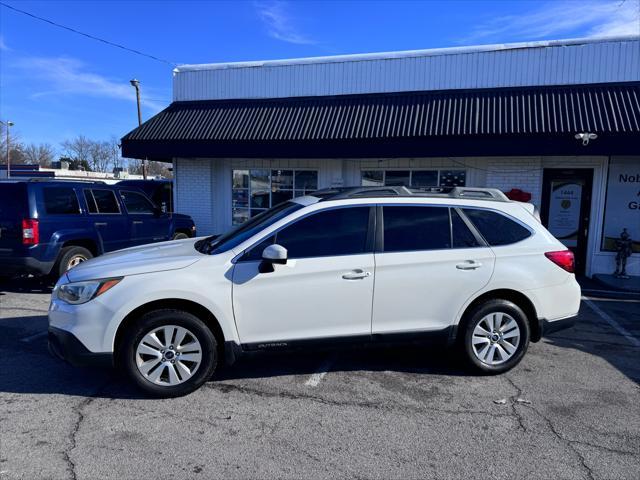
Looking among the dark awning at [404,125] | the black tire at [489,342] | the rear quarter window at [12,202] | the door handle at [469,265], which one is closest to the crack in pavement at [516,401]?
the black tire at [489,342]

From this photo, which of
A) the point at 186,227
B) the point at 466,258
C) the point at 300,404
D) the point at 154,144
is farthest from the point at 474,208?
the point at 154,144

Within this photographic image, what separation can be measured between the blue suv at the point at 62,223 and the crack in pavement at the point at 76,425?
155 inches

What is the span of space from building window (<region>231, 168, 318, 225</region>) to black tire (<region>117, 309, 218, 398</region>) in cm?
799

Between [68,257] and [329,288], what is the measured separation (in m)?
5.53

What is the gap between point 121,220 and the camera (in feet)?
28.7

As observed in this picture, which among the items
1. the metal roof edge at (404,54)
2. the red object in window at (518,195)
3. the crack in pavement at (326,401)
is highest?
the metal roof edge at (404,54)

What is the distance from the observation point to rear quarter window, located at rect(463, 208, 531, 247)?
14.6 feet

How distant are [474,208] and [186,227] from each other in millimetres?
7742

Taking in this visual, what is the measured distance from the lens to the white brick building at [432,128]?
9102 mm

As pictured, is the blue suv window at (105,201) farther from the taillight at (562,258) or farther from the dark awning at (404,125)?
the taillight at (562,258)

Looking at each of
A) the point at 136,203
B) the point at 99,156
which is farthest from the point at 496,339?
the point at 99,156

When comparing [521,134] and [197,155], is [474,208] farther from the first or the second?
[197,155]

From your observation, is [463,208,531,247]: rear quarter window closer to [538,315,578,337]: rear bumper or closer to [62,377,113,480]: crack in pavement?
[538,315,578,337]: rear bumper

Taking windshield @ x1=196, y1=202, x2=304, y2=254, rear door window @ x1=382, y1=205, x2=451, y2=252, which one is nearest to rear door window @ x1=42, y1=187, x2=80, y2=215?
windshield @ x1=196, y1=202, x2=304, y2=254
